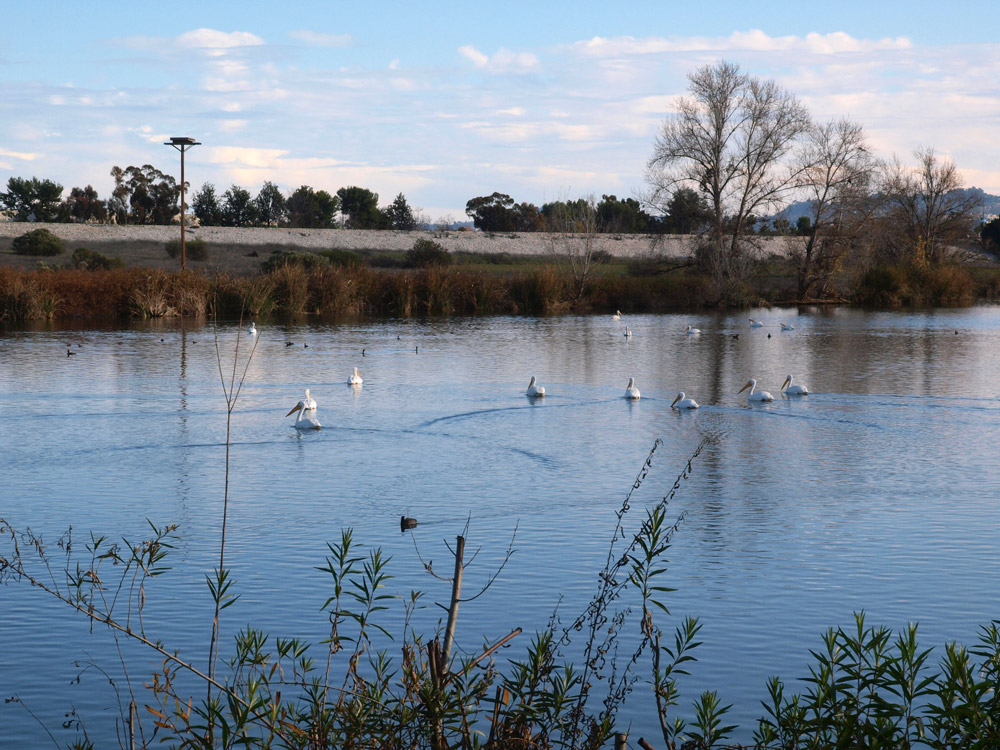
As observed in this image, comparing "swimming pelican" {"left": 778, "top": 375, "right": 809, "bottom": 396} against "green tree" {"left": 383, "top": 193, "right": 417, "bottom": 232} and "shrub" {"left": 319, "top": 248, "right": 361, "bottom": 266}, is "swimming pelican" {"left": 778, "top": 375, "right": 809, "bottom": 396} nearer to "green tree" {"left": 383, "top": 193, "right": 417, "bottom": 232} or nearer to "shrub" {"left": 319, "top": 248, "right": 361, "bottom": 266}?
"shrub" {"left": 319, "top": 248, "right": 361, "bottom": 266}

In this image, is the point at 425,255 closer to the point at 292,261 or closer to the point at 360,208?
the point at 292,261

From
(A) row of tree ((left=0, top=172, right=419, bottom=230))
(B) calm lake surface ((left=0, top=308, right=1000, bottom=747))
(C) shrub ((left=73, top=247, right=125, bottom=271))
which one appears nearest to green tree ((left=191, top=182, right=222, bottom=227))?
(A) row of tree ((left=0, top=172, right=419, bottom=230))

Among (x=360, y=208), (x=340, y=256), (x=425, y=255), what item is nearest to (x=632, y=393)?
(x=425, y=255)

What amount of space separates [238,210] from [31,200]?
14.3 m

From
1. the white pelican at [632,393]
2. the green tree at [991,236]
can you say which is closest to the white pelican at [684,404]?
the white pelican at [632,393]

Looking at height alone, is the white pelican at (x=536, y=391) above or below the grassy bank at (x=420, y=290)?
below

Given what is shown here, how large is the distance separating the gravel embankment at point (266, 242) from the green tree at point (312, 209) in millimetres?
11130

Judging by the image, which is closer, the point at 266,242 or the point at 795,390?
the point at 795,390

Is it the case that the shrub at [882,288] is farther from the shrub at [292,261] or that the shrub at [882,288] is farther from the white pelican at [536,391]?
the white pelican at [536,391]

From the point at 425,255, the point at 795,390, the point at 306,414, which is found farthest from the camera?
the point at 425,255

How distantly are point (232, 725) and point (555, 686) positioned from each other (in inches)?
77.7

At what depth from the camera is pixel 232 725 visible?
5168 mm

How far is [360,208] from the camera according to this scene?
82.9 meters

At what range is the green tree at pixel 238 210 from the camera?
260 feet
